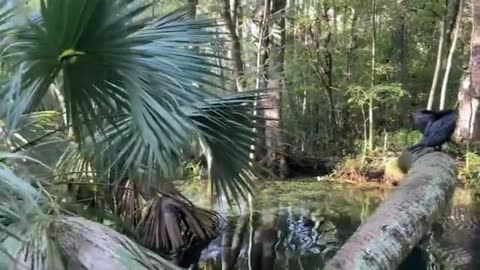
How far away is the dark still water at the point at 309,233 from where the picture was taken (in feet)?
18.9

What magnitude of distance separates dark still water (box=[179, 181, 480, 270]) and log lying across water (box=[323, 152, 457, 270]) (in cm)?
92

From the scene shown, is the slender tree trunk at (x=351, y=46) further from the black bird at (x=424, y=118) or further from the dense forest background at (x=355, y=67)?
the black bird at (x=424, y=118)

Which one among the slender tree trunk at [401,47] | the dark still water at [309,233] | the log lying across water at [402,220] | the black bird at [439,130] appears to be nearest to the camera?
the log lying across water at [402,220]

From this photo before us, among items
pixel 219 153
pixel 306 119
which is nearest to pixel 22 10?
pixel 219 153

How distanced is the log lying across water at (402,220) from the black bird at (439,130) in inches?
4.4

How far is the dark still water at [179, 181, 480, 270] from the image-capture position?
5.77 metres

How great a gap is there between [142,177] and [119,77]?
4.46 ft

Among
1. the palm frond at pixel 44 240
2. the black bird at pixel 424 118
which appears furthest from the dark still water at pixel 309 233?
the palm frond at pixel 44 240

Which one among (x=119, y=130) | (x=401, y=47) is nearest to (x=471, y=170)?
(x=401, y=47)

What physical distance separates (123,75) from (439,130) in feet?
11.3

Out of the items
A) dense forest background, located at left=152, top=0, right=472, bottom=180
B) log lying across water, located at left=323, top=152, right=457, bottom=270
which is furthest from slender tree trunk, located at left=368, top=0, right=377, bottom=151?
log lying across water, located at left=323, top=152, right=457, bottom=270

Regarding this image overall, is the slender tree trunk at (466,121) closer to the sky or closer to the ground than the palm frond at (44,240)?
closer to the ground

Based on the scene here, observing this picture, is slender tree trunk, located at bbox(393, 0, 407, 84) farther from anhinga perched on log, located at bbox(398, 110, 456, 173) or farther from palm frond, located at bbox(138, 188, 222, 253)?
palm frond, located at bbox(138, 188, 222, 253)

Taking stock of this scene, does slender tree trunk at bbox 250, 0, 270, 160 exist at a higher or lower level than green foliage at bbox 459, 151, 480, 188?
higher
